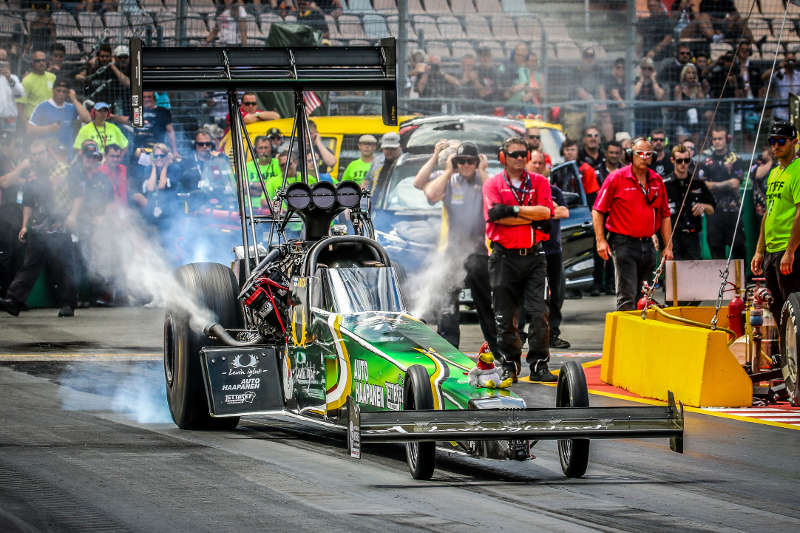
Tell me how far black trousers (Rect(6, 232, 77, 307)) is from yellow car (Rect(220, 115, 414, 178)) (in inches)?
111

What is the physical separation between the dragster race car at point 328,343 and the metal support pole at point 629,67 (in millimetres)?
11845

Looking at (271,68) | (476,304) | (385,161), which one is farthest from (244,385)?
(385,161)

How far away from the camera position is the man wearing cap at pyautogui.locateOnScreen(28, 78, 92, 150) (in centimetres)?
1975

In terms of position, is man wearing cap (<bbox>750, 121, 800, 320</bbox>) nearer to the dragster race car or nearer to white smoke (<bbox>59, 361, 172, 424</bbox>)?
the dragster race car

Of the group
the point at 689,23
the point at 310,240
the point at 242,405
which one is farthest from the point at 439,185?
the point at 689,23

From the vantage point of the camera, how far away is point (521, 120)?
20.8 meters

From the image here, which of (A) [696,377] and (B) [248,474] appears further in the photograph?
(A) [696,377]

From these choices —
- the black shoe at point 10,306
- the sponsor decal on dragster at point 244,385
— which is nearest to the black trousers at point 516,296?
the sponsor decal on dragster at point 244,385

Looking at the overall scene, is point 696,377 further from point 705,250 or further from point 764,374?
point 705,250

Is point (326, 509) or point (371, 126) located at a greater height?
point (371, 126)

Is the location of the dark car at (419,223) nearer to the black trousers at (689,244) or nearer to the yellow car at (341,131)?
the black trousers at (689,244)

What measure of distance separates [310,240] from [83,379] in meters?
3.50

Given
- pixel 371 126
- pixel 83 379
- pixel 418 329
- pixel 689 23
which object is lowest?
pixel 83 379


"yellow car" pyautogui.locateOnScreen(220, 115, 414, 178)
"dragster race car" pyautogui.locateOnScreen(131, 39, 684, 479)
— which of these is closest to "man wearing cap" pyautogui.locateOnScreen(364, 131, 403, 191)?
"yellow car" pyautogui.locateOnScreen(220, 115, 414, 178)
